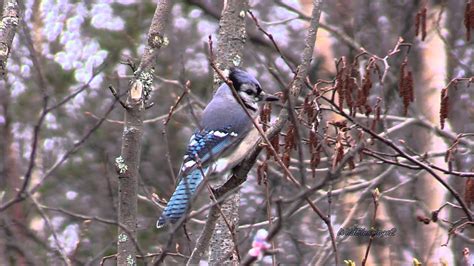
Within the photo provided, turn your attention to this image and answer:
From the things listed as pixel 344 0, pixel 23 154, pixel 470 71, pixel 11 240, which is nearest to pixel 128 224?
pixel 11 240

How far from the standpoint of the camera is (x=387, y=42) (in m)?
8.97

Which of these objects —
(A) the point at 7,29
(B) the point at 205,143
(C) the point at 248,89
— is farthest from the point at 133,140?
(C) the point at 248,89

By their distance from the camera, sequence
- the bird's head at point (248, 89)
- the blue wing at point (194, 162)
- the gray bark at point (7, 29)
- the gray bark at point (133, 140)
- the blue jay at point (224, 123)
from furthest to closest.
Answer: the bird's head at point (248, 89) < the blue jay at point (224, 123) < the blue wing at point (194, 162) < the gray bark at point (7, 29) < the gray bark at point (133, 140)

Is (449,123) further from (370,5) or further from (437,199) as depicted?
(370,5)

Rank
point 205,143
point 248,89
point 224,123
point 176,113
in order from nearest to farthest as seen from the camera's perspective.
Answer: point 205,143 < point 248,89 < point 224,123 < point 176,113

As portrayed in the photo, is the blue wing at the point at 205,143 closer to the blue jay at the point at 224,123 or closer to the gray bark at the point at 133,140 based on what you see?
the blue jay at the point at 224,123


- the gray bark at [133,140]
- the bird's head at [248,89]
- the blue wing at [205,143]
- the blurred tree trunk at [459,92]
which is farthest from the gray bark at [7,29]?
the blurred tree trunk at [459,92]

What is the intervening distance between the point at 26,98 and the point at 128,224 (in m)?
5.66

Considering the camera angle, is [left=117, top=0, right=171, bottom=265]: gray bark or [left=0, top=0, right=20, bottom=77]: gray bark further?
[left=0, top=0, right=20, bottom=77]: gray bark

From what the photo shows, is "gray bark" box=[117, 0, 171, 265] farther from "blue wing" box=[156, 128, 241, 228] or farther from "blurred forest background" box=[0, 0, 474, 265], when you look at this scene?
"blurred forest background" box=[0, 0, 474, 265]

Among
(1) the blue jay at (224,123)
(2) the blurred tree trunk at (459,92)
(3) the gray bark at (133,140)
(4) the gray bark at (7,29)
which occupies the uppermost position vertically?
(2) the blurred tree trunk at (459,92)

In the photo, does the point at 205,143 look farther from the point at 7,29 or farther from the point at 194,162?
the point at 7,29

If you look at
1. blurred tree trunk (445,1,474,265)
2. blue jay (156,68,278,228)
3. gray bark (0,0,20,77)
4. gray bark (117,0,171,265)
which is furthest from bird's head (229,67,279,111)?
blurred tree trunk (445,1,474,265)

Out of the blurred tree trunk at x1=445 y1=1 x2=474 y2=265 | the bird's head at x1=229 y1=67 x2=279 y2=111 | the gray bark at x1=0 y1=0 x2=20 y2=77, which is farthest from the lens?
the blurred tree trunk at x1=445 y1=1 x2=474 y2=265
